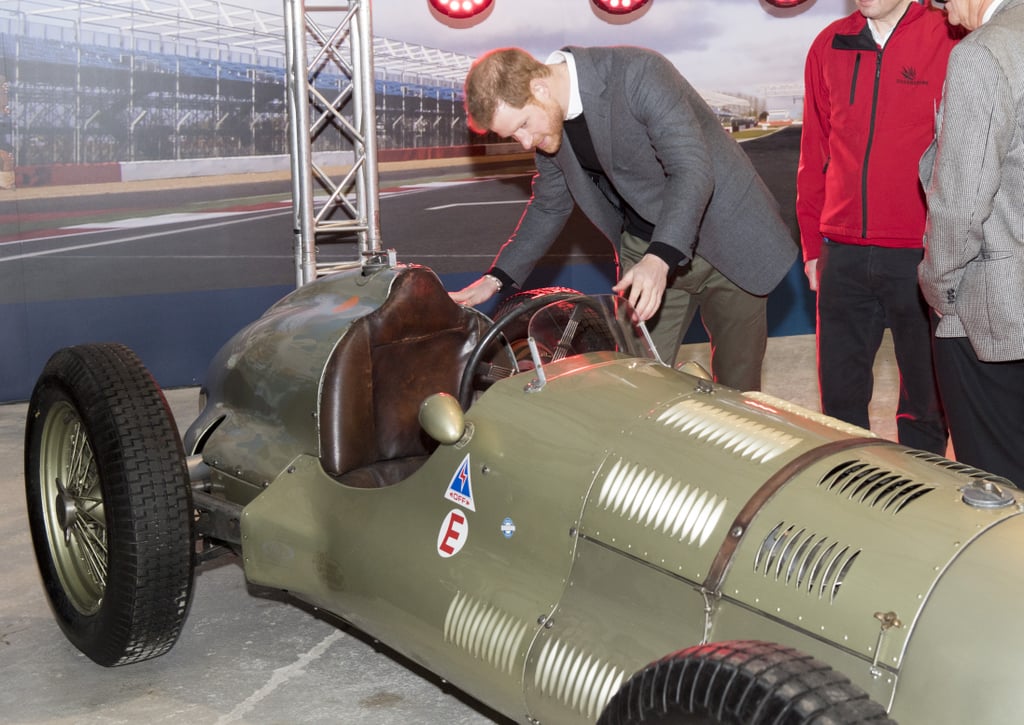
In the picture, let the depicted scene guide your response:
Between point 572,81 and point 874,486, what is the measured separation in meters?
1.68

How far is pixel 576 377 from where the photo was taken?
273cm

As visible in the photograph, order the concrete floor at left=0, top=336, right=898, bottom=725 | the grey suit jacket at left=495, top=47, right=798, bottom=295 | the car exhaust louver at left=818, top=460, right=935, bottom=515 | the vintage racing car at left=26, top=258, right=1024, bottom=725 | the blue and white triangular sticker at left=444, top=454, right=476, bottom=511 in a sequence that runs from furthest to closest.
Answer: the grey suit jacket at left=495, top=47, right=798, bottom=295
the concrete floor at left=0, top=336, right=898, bottom=725
the blue and white triangular sticker at left=444, top=454, right=476, bottom=511
the car exhaust louver at left=818, top=460, right=935, bottom=515
the vintage racing car at left=26, top=258, right=1024, bottom=725

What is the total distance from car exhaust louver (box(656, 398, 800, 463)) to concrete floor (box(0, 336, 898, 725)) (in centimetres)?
105

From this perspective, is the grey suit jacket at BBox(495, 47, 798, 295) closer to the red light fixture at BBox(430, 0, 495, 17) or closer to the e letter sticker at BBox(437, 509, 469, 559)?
the e letter sticker at BBox(437, 509, 469, 559)

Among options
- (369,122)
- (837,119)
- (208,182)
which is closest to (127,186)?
(208,182)

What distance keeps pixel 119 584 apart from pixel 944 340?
7.59 feet

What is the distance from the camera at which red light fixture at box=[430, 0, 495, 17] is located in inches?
299

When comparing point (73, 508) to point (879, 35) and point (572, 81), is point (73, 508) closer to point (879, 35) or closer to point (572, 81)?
point (572, 81)

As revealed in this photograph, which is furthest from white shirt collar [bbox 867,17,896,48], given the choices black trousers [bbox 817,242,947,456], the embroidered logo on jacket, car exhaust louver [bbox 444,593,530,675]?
car exhaust louver [bbox 444,593,530,675]

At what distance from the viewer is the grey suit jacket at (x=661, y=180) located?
333cm

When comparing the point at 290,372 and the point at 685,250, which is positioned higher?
the point at 685,250

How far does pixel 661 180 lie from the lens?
11.9 ft

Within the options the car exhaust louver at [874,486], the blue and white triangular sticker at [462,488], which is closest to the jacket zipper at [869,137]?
the car exhaust louver at [874,486]

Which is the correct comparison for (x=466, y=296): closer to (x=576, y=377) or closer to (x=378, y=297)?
(x=378, y=297)
